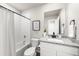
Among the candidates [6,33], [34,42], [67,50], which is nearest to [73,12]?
[67,50]

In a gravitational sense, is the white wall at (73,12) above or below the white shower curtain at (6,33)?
above

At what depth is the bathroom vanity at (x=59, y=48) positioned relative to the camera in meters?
1.14

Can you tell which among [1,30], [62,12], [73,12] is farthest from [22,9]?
[73,12]

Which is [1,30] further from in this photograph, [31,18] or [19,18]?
[31,18]

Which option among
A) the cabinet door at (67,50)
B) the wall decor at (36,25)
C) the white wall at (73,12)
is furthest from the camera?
the wall decor at (36,25)

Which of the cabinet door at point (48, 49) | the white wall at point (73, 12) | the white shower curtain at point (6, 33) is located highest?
the white wall at point (73, 12)

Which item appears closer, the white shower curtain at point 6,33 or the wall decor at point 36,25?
the white shower curtain at point 6,33

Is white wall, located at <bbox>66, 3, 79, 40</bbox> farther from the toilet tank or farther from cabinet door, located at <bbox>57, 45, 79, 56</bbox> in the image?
the toilet tank

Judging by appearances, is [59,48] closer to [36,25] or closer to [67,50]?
[67,50]

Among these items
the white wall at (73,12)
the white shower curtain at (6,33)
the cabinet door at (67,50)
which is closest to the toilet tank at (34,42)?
the white shower curtain at (6,33)

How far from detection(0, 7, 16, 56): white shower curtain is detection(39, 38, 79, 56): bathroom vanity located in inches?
34.2

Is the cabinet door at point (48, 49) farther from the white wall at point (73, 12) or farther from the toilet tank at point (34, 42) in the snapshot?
the white wall at point (73, 12)

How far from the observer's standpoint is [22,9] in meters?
1.70

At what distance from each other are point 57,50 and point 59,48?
77 millimetres
